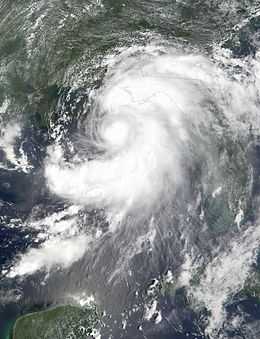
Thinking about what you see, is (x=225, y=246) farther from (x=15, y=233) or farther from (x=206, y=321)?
(x=15, y=233)

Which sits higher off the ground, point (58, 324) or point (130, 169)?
point (130, 169)

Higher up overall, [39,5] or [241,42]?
[39,5]

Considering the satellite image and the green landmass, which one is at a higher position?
the satellite image

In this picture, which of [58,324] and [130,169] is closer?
[58,324]

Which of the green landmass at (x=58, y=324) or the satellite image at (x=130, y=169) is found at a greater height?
the satellite image at (x=130, y=169)

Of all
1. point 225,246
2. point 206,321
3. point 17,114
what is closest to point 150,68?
point 17,114

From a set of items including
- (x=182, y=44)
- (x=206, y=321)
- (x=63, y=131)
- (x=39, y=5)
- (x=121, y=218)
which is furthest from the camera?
(x=39, y=5)

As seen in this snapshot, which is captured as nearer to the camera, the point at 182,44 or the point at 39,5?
the point at 182,44

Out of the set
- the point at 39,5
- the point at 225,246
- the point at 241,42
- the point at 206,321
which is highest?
the point at 39,5
